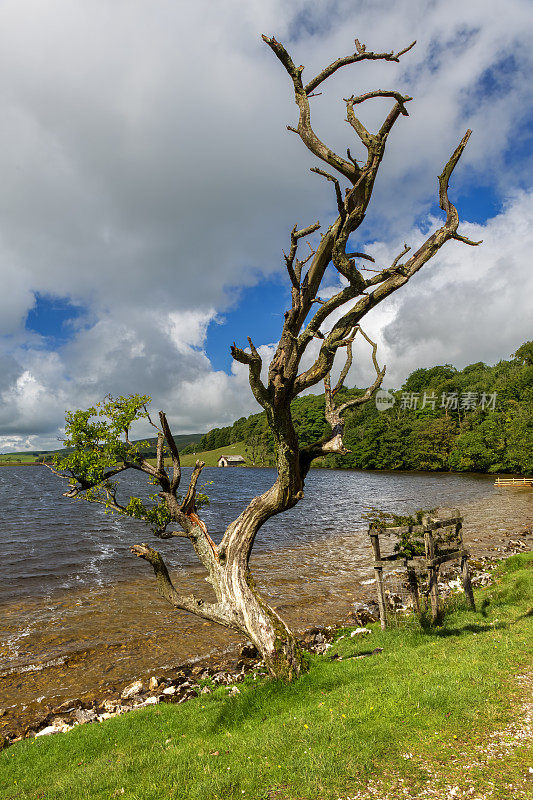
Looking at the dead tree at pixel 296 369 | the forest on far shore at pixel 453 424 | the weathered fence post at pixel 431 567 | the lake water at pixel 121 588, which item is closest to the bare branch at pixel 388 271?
the dead tree at pixel 296 369

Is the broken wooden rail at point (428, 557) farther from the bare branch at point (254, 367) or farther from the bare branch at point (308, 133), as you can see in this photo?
the bare branch at point (308, 133)

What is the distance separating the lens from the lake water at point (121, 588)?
14.6 metres

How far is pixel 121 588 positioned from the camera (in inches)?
903

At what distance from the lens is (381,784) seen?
5879mm

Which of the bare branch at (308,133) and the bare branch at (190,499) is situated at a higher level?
the bare branch at (308,133)

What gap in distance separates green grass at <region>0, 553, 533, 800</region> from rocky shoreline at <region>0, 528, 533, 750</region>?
1.11m

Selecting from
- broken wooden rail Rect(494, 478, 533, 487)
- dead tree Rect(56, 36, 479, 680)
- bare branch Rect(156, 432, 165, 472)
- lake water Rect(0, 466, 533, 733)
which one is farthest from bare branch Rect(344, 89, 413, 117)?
broken wooden rail Rect(494, 478, 533, 487)

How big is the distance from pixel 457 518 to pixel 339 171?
10.9 m

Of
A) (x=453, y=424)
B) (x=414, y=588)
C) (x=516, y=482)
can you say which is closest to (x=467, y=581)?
(x=414, y=588)

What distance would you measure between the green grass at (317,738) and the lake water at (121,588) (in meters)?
4.76

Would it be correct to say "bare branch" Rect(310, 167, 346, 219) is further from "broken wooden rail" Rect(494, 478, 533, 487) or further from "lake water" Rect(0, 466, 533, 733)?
"broken wooden rail" Rect(494, 478, 533, 487)

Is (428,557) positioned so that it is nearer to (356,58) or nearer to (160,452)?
(160,452)

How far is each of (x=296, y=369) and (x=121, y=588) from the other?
1927 cm

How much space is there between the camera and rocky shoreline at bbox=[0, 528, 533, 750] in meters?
11.1
